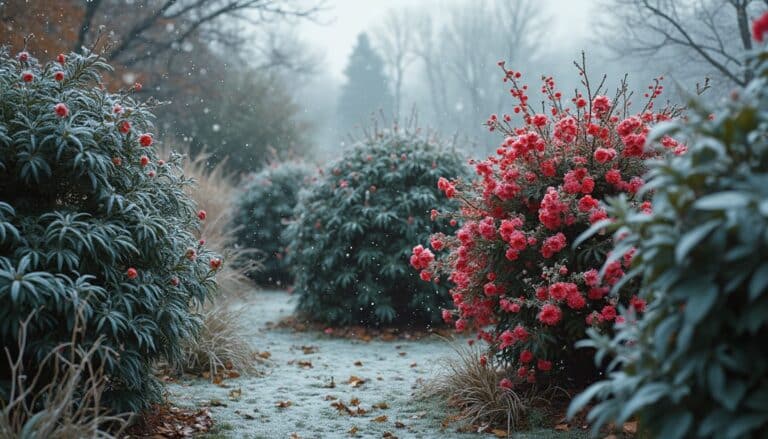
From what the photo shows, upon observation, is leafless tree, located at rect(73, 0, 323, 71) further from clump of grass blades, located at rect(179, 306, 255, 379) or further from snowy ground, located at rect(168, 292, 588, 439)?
snowy ground, located at rect(168, 292, 588, 439)

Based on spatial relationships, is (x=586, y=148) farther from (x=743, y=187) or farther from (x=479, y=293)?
(x=743, y=187)

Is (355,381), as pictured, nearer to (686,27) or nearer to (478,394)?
(478,394)

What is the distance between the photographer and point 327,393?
13.3 feet

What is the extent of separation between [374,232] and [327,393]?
7.73 ft

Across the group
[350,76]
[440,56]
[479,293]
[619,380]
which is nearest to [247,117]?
[479,293]

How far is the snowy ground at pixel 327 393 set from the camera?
3.32 m

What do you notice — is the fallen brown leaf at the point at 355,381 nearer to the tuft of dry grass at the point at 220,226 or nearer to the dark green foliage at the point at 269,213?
the tuft of dry grass at the point at 220,226

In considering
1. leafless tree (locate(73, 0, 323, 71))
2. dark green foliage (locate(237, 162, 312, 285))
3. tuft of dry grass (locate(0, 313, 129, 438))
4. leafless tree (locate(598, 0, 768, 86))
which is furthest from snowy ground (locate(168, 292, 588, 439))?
leafless tree (locate(73, 0, 323, 71))

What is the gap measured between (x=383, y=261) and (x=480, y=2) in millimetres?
22631

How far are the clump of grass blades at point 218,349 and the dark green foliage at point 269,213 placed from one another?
4800mm

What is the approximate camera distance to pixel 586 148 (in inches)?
135

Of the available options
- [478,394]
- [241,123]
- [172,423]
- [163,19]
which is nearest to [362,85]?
[241,123]

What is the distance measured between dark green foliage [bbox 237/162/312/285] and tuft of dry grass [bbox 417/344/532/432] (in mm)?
6114

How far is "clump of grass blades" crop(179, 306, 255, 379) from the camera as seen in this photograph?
4.47m
